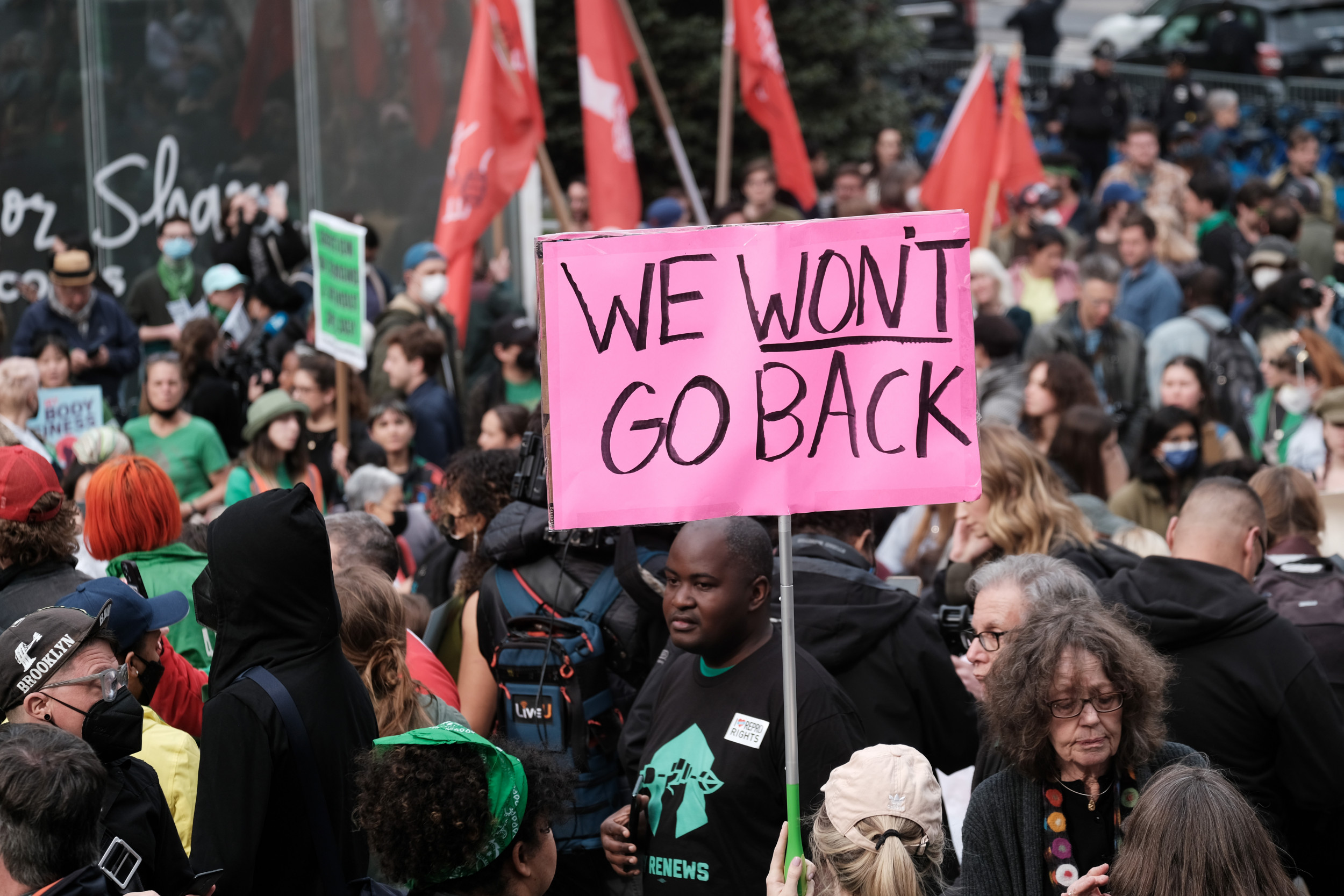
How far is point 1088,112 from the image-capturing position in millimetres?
18438

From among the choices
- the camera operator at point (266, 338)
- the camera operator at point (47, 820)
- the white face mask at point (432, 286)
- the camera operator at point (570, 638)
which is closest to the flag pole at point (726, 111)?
the white face mask at point (432, 286)

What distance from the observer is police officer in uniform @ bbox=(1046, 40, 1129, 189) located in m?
18.5

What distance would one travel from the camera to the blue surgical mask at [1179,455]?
22.3 ft

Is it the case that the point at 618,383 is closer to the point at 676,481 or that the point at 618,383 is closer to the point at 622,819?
the point at 676,481

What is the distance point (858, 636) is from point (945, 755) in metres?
0.51

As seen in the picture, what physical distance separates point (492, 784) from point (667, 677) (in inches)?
45.1

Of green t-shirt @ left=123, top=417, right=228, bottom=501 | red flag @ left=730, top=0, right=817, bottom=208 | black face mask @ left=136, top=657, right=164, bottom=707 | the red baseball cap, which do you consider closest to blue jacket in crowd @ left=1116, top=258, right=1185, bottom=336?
red flag @ left=730, top=0, right=817, bottom=208

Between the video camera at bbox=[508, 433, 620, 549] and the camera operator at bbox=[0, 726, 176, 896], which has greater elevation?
the video camera at bbox=[508, 433, 620, 549]

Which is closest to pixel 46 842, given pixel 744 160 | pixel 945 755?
pixel 945 755

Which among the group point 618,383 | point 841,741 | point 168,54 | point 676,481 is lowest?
point 841,741

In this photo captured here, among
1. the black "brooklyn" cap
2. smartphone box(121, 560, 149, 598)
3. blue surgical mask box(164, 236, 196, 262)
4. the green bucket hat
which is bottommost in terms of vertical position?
smartphone box(121, 560, 149, 598)

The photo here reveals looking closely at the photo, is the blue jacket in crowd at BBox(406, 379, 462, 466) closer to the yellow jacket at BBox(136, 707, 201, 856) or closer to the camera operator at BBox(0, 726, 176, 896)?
the yellow jacket at BBox(136, 707, 201, 856)

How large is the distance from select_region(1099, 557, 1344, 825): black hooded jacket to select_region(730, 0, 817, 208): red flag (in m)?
9.34

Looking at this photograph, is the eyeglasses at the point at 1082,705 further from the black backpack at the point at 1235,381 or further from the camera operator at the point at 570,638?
the black backpack at the point at 1235,381
